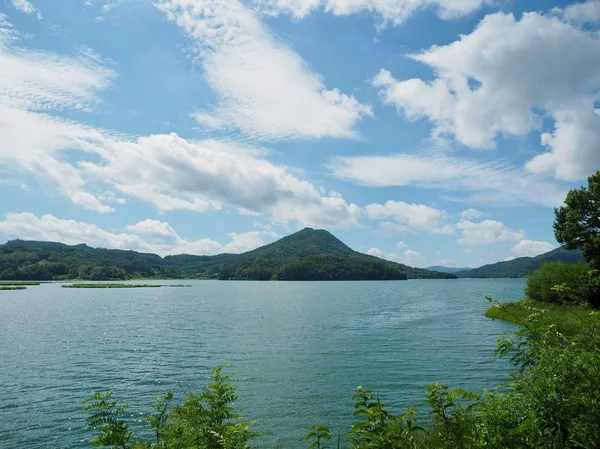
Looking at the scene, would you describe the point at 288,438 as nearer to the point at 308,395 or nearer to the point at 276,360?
the point at 308,395

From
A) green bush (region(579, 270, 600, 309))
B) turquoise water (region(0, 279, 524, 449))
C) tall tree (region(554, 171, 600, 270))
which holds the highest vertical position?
tall tree (region(554, 171, 600, 270))

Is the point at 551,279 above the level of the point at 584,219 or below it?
below

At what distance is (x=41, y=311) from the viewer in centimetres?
8912

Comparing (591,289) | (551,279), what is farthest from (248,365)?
(551,279)

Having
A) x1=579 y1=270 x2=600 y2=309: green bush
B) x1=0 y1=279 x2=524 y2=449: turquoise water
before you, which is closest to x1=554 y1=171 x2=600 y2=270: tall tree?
x1=579 y1=270 x2=600 y2=309: green bush

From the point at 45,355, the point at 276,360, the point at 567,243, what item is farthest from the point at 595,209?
the point at 45,355

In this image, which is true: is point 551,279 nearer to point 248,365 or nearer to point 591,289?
point 591,289

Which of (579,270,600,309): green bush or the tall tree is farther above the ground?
the tall tree

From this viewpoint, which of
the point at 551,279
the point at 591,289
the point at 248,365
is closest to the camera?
the point at 248,365

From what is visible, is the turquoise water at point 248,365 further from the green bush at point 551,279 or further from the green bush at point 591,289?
the green bush at point 591,289

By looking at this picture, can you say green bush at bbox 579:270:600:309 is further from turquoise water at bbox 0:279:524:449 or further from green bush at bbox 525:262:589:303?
turquoise water at bbox 0:279:524:449

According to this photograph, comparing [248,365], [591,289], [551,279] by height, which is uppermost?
[551,279]

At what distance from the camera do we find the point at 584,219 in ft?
210

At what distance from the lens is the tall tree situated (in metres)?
62.2
